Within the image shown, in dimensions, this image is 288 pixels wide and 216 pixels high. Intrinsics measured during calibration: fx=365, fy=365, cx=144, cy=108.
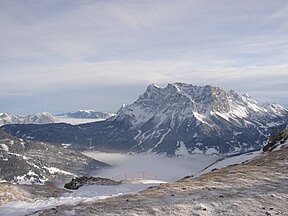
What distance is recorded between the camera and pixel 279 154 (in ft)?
143

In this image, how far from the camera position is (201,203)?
2464 cm

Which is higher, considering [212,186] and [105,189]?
[212,186]

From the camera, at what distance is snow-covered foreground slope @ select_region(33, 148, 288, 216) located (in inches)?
920

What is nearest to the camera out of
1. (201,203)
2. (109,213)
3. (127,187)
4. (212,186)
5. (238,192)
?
(109,213)

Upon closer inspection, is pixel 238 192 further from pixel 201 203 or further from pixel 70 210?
pixel 70 210

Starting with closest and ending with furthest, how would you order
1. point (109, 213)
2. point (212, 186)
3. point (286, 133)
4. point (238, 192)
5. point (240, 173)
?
1. point (109, 213)
2. point (238, 192)
3. point (212, 186)
4. point (240, 173)
5. point (286, 133)

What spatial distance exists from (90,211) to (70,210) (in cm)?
144

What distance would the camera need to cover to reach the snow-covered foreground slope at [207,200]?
2336 centimetres

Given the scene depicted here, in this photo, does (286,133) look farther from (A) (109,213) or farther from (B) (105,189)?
(A) (109,213)

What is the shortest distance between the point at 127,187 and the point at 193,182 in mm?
11287

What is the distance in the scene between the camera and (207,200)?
2531 cm

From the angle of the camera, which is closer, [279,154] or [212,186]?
[212,186]

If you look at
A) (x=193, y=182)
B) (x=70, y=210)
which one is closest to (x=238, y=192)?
(x=193, y=182)

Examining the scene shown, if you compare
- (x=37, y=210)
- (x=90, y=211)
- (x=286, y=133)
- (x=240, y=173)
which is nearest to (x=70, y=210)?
(x=90, y=211)
